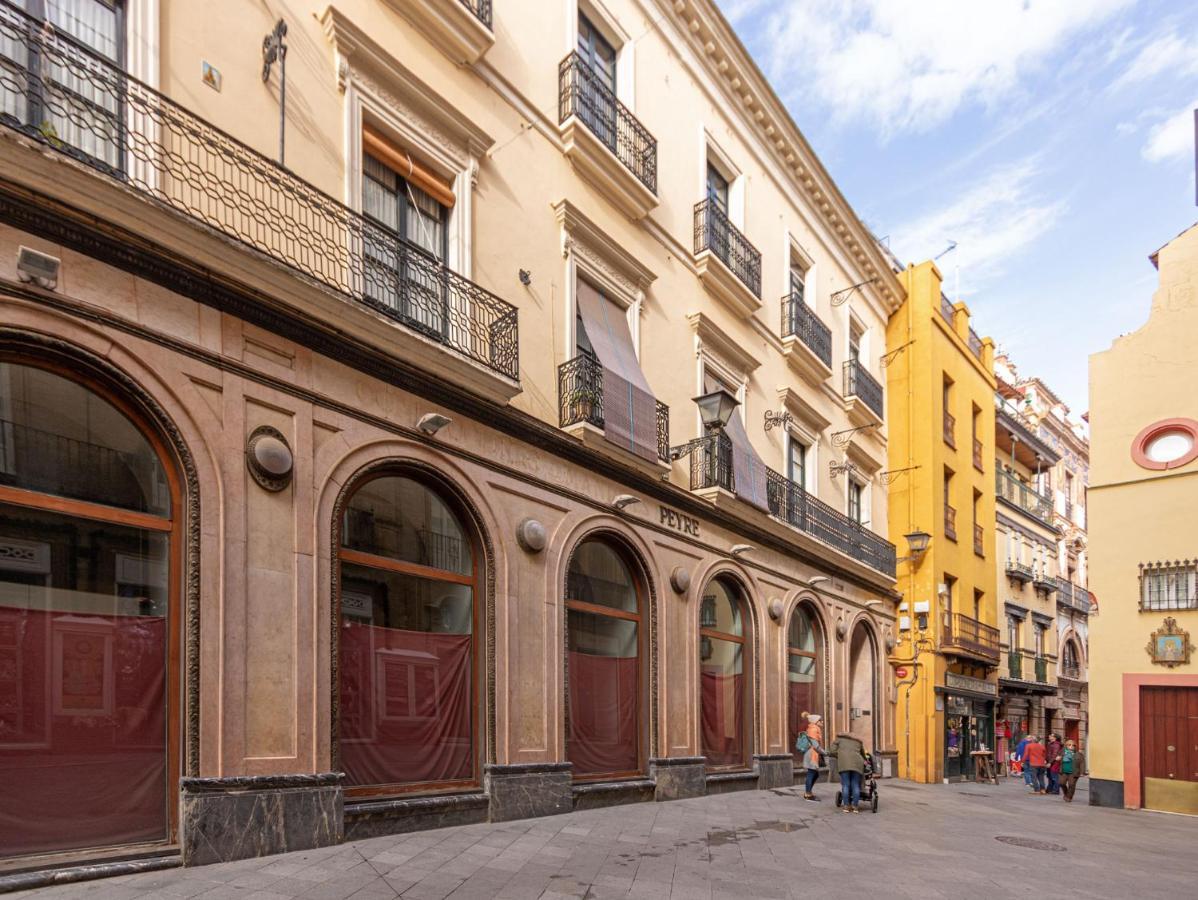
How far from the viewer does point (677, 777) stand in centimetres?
1317

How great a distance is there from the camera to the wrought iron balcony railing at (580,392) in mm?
11758

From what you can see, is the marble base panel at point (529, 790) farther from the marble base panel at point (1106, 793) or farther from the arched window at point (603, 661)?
the marble base panel at point (1106, 793)

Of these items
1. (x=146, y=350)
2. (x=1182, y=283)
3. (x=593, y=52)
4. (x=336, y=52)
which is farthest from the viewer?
(x=1182, y=283)

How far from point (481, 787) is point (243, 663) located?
3.54 meters

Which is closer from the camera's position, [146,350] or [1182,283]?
[146,350]

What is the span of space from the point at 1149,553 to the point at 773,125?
11.4 meters

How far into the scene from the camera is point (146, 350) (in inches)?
274

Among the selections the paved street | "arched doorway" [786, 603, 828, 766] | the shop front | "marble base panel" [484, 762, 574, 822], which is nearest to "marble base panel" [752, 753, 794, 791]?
"arched doorway" [786, 603, 828, 766]

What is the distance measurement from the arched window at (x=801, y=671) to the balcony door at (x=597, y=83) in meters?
10.2

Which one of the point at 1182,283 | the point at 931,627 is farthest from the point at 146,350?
the point at 931,627

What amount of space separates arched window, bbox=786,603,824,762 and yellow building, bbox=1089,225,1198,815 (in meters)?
5.36

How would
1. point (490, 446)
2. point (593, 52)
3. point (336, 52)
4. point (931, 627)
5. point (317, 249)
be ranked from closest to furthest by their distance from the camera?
point (317, 249) → point (336, 52) → point (490, 446) → point (593, 52) → point (931, 627)

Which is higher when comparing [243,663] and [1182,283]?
[1182,283]

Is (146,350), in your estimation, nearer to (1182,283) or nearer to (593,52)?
(593,52)
